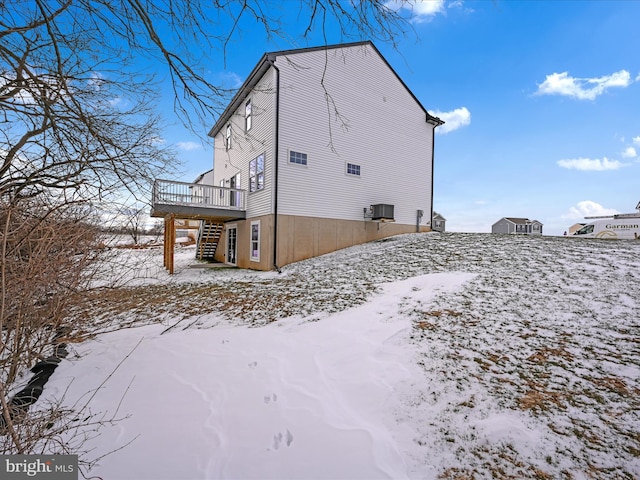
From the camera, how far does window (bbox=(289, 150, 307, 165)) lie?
10.9m

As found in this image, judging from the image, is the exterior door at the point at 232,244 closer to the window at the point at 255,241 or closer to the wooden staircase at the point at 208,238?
the wooden staircase at the point at 208,238

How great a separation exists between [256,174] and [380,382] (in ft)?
34.1

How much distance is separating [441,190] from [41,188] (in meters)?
16.8

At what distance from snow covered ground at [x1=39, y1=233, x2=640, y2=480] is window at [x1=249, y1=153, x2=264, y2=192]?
6449 millimetres

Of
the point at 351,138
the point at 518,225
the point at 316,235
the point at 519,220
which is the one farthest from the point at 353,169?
the point at 519,220

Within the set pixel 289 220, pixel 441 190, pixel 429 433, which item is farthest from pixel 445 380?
pixel 441 190

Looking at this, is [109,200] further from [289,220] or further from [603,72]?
[603,72]

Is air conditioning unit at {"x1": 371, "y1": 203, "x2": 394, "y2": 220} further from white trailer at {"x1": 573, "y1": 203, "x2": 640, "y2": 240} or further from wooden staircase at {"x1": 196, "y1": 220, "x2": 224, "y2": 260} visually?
white trailer at {"x1": 573, "y1": 203, "x2": 640, "y2": 240}

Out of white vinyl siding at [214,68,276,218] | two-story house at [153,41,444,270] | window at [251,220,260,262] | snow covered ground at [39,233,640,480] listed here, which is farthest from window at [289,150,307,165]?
snow covered ground at [39,233,640,480]

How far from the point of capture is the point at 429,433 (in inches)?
87.4

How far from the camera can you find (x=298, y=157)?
36.4 ft

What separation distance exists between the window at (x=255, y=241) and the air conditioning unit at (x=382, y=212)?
211 inches

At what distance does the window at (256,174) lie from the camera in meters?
11.4

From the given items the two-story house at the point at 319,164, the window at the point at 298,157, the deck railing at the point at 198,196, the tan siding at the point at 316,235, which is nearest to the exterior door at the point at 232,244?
the two-story house at the point at 319,164
